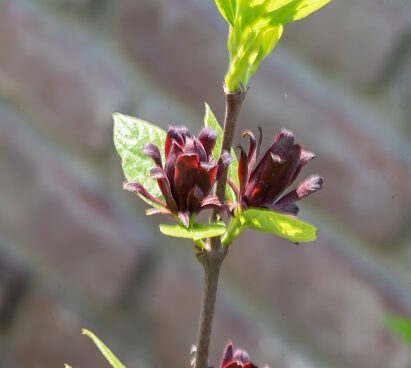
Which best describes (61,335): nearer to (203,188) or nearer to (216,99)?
(216,99)

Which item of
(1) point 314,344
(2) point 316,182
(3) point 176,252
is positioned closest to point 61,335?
(3) point 176,252

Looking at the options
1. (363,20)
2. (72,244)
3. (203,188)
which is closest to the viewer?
(203,188)

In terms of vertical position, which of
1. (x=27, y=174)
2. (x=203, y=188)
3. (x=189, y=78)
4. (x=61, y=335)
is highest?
(x=189, y=78)

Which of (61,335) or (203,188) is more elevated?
(61,335)

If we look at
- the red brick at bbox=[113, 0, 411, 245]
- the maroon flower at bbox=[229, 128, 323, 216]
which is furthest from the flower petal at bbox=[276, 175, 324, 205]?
the red brick at bbox=[113, 0, 411, 245]

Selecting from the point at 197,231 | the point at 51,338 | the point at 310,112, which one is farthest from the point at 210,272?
the point at 51,338

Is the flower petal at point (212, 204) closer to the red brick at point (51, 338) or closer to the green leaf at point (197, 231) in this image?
the green leaf at point (197, 231)

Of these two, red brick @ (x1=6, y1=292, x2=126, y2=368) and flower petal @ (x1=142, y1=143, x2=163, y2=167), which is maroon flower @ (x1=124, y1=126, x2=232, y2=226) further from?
red brick @ (x1=6, y1=292, x2=126, y2=368)

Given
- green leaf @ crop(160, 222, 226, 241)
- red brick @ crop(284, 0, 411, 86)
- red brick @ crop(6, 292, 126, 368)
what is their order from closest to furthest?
green leaf @ crop(160, 222, 226, 241) → red brick @ crop(284, 0, 411, 86) → red brick @ crop(6, 292, 126, 368)
